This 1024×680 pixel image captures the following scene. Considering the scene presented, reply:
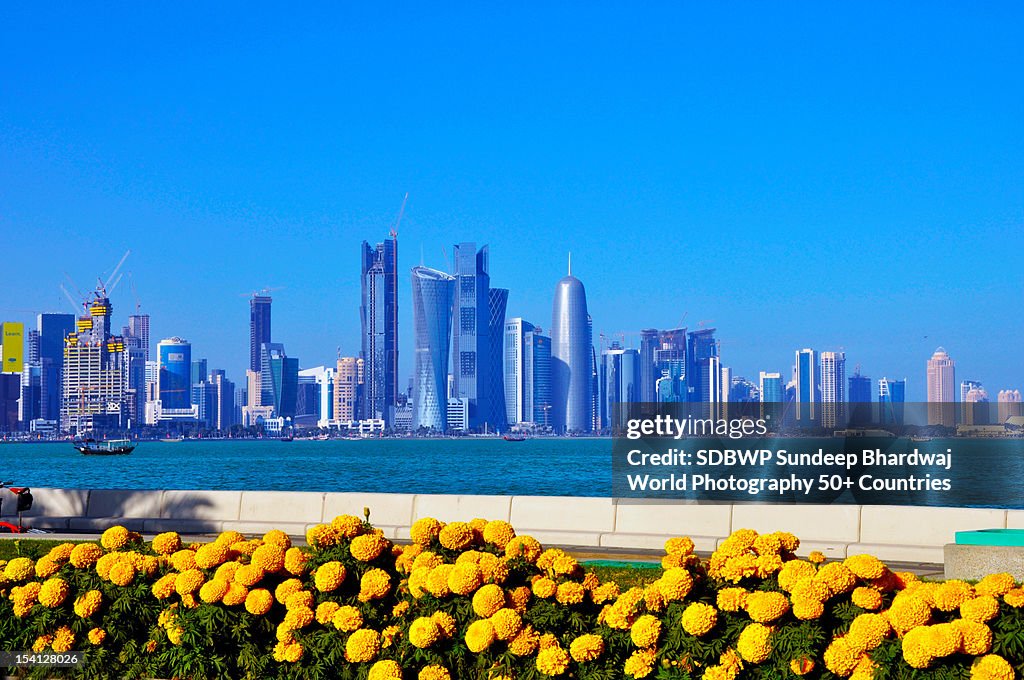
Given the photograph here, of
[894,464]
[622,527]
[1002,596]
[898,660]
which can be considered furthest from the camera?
[894,464]

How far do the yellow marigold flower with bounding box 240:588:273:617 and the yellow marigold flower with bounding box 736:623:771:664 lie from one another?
9.77 feet

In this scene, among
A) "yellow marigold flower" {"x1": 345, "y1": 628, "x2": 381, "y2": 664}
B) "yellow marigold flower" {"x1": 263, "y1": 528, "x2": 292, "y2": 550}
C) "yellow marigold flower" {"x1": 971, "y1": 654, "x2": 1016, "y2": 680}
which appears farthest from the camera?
"yellow marigold flower" {"x1": 263, "y1": 528, "x2": 292, "y2": 550}

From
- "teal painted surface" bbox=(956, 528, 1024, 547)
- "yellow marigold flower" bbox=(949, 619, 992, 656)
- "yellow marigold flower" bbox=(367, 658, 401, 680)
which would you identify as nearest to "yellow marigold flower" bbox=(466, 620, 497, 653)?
"yellow marigold flower" bbox=(367, 658, 401, 680)

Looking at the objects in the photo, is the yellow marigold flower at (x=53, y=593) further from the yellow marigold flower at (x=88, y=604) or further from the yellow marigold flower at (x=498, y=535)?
the yellow marigold flower at (x=498, y=535)

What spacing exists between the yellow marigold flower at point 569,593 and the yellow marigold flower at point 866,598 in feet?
5.45

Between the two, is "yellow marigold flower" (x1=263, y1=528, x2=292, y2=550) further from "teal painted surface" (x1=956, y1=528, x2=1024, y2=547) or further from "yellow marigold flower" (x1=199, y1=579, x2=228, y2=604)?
"teal painted surface" (x1=956, y1=528, x2=1024, y2=547)

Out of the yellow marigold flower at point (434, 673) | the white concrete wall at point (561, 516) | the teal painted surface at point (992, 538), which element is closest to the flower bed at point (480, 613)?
the yellow marigold flower at point (434, 673)

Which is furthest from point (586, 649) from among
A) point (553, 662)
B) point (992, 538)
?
point (992, 538)

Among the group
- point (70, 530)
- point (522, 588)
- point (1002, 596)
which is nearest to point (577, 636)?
point (522, 588)

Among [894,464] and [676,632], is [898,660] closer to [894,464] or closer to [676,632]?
[676,632]

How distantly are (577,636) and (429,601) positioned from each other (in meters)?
0.95

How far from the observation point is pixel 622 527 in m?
22.6

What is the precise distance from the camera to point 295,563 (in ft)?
28.6

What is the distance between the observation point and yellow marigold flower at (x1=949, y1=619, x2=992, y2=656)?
727 cm
